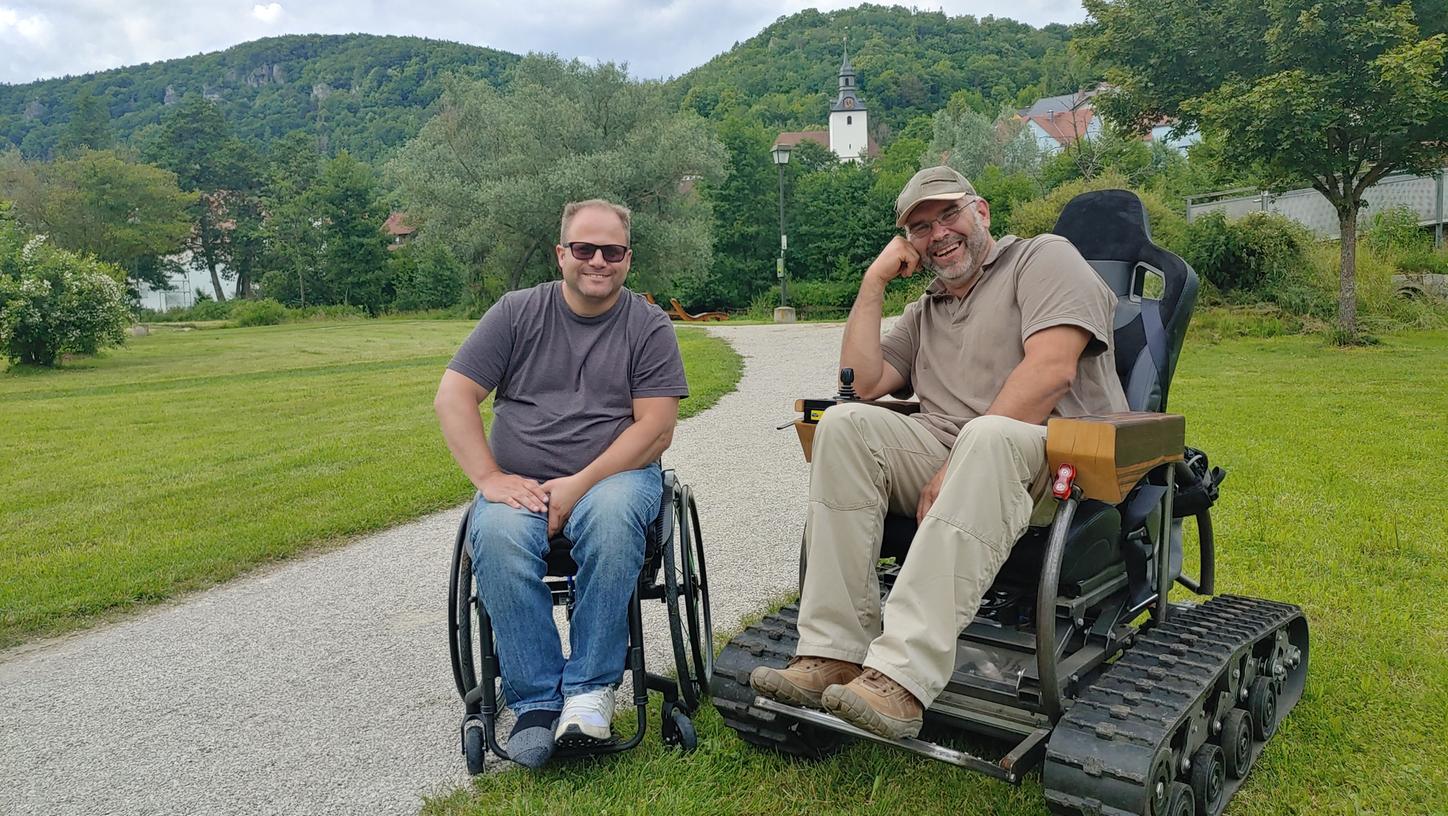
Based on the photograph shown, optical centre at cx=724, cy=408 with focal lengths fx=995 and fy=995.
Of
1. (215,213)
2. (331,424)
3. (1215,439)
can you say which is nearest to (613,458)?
(1215,439)

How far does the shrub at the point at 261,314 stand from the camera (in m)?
40.6

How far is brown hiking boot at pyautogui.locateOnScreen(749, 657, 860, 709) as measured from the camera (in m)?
2.54

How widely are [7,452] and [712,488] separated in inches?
286

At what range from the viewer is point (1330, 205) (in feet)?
70.2

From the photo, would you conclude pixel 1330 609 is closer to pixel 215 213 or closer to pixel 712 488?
pixel 712 488

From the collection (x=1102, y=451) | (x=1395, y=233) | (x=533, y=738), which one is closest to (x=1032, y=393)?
(x=1102, y=451)

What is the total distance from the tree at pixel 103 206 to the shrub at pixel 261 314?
20.8 ft

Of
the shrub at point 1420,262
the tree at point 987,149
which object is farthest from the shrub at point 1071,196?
the tree at point 987,149

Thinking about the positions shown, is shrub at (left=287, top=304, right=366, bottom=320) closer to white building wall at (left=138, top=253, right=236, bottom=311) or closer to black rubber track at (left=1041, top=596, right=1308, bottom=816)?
white building wall at (left=138, top=253, right=236, bottom=311)

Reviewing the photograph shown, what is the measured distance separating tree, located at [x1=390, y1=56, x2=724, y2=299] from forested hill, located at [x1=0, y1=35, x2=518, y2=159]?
58.6 meters

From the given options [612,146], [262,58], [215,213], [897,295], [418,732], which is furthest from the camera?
[262,58]

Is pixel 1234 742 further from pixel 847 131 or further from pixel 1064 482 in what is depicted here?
pixel 847 131

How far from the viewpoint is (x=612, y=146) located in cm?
3225

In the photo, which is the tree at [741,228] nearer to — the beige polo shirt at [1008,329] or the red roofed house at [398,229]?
the red roofed house at [398,229]
